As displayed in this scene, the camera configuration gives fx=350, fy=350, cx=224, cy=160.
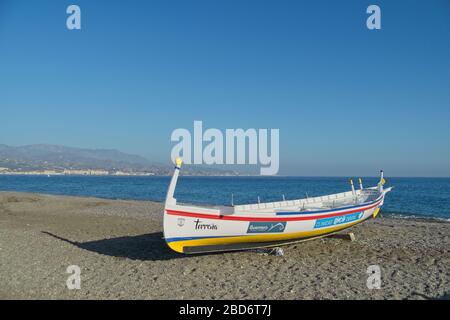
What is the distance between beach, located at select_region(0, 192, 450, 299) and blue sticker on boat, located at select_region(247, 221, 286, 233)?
92cm

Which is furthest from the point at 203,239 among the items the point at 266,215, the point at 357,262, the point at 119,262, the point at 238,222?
the point at 357,262

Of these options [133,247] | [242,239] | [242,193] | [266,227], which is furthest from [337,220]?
[242,193]

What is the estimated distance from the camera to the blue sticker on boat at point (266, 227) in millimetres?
10584

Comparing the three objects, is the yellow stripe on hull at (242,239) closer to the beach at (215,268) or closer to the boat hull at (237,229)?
the boat hull at (237,229)

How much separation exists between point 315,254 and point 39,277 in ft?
27.0

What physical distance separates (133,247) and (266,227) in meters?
5.12

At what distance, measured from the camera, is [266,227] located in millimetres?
10805

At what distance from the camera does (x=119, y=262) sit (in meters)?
10.6

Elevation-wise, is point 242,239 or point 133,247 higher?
point 242,239
